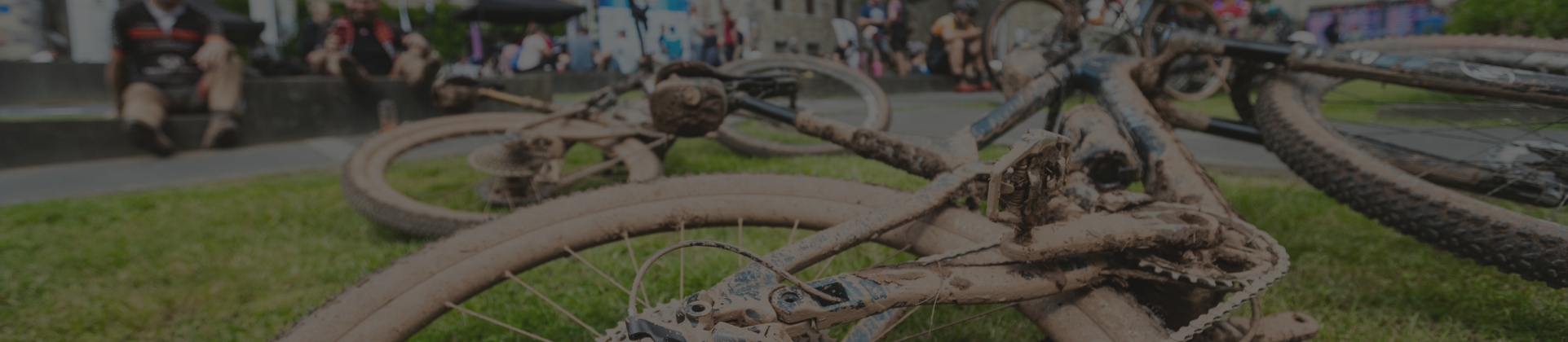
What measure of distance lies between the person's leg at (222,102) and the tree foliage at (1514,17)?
1018 centimetres

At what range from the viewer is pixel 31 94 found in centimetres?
862

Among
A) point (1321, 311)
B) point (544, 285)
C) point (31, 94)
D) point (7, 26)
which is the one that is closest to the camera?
point (1321, 311)

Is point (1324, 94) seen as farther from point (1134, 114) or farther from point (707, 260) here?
point (707, 260)

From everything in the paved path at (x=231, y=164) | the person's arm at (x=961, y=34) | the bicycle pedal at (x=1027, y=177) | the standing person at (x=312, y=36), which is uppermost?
the bicycle pedal at (x=1027, y=177)

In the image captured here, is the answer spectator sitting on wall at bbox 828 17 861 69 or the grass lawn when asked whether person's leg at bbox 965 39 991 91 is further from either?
the grass lawn

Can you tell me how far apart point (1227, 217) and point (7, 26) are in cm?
1602

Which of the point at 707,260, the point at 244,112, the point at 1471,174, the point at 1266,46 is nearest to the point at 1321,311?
the point at 1471,174

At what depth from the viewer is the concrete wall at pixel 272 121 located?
4871 mm

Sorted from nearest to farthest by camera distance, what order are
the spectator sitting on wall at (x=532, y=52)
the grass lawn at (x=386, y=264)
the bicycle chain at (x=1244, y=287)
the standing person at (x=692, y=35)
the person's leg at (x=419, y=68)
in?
the bicycle chain at (x=1244, y=287), the grass lawn at (x=386, y=264), the person's leg at (x=419, y=68), the spectator sitting on wall at (x=532, y=52), the standing person at (x=692, y=35)

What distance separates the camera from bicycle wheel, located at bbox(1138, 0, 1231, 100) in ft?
8.36

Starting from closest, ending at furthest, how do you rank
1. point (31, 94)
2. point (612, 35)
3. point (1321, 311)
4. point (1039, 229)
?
1. point (1039, 229)
2. point (1321, 311)
3. point (31, 94)
4. point (612, 35)

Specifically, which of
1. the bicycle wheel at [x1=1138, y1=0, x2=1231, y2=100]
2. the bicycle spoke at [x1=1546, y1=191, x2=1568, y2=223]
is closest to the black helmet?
the bicycle wheel at [x1=1138, y1=0, x2=1231, y2=100]

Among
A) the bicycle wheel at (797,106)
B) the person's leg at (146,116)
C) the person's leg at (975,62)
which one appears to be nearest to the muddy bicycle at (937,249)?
the bicycle wheel at (797,106)

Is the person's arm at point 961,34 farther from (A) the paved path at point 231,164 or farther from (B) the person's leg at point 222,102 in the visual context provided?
(B) the person's leg at point 222,102
